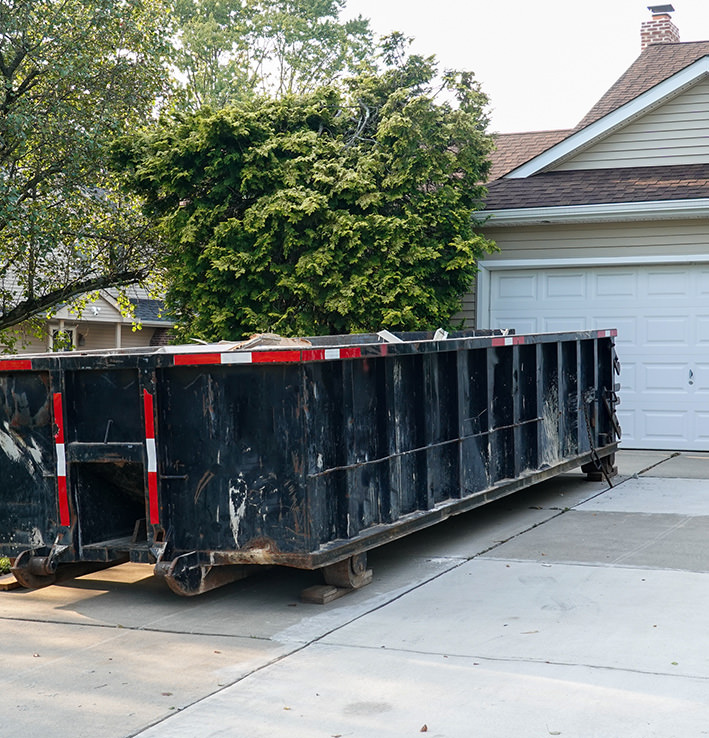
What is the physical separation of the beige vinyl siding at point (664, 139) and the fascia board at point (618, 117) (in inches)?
7.1

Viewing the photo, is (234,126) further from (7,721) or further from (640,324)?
(7,721)

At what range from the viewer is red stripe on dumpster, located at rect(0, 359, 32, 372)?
22.2 feet

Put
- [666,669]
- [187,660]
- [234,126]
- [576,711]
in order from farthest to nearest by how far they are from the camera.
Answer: [234,126] < [187,660] < [666,669] < [576,711]

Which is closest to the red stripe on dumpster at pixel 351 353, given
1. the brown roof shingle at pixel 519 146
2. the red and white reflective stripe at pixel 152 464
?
the red and white reflective stripe at pixel 152 464

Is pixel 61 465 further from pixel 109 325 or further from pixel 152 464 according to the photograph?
pixel 109 325

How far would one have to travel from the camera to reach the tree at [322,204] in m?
13.1

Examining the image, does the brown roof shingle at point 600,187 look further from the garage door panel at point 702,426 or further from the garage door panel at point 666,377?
the garage door panel at point 702,426

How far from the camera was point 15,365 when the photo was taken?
6836 millimetres

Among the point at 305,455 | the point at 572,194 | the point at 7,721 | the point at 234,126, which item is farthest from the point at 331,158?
the point at 7,721

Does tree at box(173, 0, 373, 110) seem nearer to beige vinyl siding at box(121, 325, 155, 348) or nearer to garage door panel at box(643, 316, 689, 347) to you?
beige vinyl siding at box(121, 325, 155, 348)

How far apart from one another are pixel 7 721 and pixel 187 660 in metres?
1.09

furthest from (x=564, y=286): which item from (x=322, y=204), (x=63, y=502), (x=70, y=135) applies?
(x=63, y=502)

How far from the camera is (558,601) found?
6.53 m

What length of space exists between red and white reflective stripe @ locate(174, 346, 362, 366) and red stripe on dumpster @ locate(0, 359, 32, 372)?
113cm
